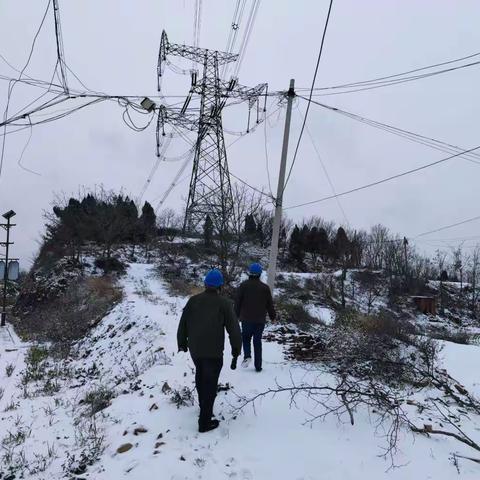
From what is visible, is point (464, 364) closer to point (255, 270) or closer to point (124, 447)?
point (255, 270)

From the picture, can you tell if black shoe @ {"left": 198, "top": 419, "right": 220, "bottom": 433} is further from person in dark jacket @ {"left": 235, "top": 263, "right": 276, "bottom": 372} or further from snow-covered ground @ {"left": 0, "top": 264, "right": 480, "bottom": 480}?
person in dark jacket @ {"left": 235, "top": 263, "right": 276, "bottom": 372}

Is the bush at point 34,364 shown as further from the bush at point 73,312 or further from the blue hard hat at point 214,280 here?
the blue hard hat at point 214,280

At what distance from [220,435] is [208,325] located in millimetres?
1305

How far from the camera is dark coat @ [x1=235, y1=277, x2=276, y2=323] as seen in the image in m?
7.79

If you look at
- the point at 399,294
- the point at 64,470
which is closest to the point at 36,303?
the point at 64,470

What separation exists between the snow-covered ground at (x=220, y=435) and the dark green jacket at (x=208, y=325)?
1.01 metres

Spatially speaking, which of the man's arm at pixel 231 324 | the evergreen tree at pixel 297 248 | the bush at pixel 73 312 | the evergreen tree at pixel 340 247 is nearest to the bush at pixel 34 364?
the bush at pixel 73 312

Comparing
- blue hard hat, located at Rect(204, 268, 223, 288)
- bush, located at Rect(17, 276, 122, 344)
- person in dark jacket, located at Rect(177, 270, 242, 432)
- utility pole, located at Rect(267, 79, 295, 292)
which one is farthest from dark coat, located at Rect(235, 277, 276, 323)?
bush, located at Rect(17, 276, 122, 344)

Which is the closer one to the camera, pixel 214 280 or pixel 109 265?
pixel 214 280

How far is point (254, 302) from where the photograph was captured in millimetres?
7816

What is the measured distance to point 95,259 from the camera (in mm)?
29406

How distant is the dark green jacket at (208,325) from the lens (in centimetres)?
550

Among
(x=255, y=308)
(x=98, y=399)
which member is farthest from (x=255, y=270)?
(x=98, y=399)

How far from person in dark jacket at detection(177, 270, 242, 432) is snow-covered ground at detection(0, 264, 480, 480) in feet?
1.30
